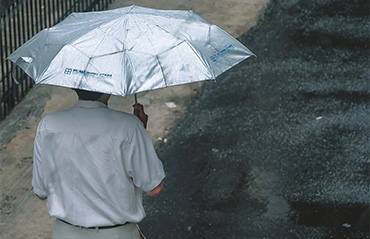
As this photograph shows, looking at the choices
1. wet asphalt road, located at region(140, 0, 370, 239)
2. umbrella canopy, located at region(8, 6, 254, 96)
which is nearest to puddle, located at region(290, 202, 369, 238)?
wet asphalt road, located at region(140, 0, 370, 239)

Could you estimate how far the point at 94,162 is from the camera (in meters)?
3.70

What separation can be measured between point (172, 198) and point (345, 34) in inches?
165

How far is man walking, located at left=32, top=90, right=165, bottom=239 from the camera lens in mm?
3699

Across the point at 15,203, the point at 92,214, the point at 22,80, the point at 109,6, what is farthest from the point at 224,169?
the point at 109,6

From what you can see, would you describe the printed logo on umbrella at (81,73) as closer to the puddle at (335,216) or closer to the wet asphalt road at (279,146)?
the wet asphalt road at (279,146)

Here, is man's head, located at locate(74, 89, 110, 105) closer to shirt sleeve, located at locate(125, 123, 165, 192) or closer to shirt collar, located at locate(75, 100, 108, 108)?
shirt collar, located at locate(75, 100, 108, 108)

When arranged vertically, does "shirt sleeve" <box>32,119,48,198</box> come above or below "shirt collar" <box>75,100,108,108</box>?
below

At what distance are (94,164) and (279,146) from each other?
365 cm

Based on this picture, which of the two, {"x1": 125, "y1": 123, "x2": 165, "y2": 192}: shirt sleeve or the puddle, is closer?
{"x1": 125, "y1": 123, "x2": 165, "y2": 192}: shirt sleeve

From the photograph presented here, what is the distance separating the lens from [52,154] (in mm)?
3770

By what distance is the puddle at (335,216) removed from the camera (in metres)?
5.91

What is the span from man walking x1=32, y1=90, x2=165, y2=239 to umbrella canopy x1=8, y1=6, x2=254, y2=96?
0.16 metres

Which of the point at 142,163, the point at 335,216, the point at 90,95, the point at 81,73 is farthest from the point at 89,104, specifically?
the point at 335,216

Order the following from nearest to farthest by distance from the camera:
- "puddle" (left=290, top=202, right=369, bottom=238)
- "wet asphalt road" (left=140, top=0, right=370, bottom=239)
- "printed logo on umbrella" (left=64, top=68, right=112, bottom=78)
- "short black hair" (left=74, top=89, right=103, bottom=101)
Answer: "printed logo on umbrella" (left=64, top=68, right=112, bottom=78) → "short black hair" (left=74, top=89, right=103, bottom=101) → "puddle" (left=290, top=202, right=369, bottom=238) → "wet asphalt road" (left=140, top=0, right=370, bottom=239)
